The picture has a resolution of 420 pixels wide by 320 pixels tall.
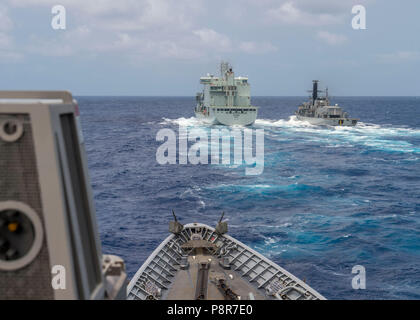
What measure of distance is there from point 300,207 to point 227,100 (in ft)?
274

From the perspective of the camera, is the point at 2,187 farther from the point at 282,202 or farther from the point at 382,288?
the point at 282,202

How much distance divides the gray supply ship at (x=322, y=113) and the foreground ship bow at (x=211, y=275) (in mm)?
104645

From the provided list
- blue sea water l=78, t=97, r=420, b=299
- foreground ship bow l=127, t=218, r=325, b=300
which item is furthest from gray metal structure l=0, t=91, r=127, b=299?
blue sea water l=78, t=97, r=420, b=299

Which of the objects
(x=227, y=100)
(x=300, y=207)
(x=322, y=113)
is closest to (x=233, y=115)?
(x=227, y=100)

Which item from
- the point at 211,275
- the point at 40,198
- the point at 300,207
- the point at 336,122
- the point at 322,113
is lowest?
the point at 300,207

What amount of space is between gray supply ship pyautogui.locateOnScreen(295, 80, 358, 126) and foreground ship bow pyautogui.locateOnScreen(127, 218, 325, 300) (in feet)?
343

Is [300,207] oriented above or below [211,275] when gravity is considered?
below

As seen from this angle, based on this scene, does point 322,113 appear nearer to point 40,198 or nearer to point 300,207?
point 300,207

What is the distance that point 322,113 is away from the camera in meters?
126

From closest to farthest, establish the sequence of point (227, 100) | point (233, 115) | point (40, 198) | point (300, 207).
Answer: point (40, 198), point (300, 207), point (233, 115), point (227, 100)

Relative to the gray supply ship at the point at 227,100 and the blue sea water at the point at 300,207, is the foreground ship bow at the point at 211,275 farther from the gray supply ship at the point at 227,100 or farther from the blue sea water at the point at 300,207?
the gray supply ship at the point at 227,100

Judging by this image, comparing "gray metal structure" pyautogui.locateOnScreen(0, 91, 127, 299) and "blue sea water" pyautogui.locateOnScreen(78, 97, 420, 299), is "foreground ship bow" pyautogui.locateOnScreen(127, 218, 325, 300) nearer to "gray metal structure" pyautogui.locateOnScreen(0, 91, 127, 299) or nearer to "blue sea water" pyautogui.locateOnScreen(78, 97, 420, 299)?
"blue sea water" pyautogui.locateOnScreen(78, 97, 420, 299)

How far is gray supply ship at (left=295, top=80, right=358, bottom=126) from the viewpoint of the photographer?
12369cm

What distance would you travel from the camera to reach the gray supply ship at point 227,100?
397ft
